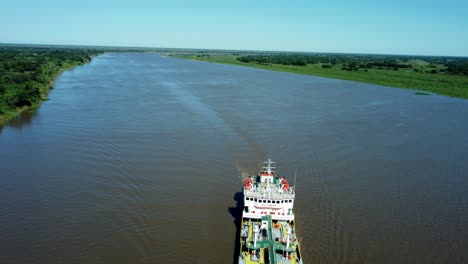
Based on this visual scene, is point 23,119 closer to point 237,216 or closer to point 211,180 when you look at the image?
point 211,180

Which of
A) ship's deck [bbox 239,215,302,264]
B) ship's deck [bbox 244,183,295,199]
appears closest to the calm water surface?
ship's deck [bbox 239,215,302,264]

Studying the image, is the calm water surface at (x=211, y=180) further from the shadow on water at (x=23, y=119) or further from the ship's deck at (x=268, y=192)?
the ship's deck at (x=268, y=192)

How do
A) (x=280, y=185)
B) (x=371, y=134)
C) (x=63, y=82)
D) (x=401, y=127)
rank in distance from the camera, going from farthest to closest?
1. (x=63, y=82)
2. (x=401, y=127)
3. (x=371, y=134)
4. (x=280, y=185)

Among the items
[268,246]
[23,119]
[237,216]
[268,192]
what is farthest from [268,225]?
[23,119]

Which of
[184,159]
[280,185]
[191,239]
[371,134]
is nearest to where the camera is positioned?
[191,239]

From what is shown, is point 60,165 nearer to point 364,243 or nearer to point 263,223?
point 263,223

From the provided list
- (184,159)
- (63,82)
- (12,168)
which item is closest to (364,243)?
(184,159)

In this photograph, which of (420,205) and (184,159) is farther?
(184,159)

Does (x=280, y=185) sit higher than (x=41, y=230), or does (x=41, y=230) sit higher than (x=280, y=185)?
(x=280, y=185)
